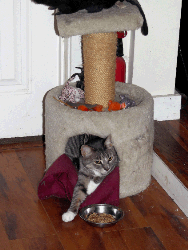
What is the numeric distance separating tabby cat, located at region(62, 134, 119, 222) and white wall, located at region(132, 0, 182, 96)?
70 centimetres

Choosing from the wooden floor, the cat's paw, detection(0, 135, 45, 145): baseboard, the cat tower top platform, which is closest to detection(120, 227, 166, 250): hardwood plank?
the wooden floor

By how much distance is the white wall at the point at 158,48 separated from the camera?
7.85ft

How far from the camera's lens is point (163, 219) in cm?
191

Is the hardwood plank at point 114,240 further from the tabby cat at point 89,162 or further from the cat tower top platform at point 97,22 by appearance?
the cat tower top platform at point 97,22

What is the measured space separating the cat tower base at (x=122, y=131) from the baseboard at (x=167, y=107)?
1.45 feet

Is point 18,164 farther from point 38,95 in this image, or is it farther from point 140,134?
point 140,134

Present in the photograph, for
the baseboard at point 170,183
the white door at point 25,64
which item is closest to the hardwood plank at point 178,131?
the baseboard at point 170,183

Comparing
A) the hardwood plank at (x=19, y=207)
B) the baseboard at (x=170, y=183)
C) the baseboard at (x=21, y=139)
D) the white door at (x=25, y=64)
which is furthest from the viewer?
the baseboard at (x=21, y=139)

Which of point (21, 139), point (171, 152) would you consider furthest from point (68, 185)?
point (21, 139)

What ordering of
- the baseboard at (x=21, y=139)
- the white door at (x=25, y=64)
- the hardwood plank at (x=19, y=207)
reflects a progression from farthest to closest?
1. the baseboard at (x=21, y=139)
2. the white door at (x=25, y=64)
3. the hardwood plank at (x=19, y=207)

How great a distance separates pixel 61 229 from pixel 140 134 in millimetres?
565

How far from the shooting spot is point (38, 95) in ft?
8.22

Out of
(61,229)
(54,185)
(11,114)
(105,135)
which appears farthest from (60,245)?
(11,114)

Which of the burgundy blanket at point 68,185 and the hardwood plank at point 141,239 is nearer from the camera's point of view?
the hardwood plank at point 141,239
